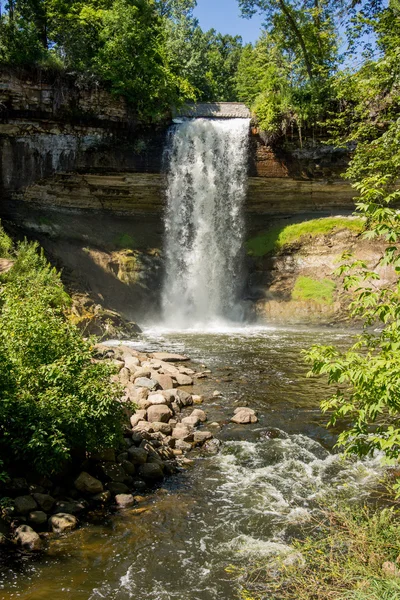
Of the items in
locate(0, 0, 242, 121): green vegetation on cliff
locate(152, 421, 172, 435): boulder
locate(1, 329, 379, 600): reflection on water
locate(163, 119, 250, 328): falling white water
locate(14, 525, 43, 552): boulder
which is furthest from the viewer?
locate(163, 119, 250, 328): falling white water

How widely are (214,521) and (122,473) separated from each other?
154 centimetres

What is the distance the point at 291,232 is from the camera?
1020 inches

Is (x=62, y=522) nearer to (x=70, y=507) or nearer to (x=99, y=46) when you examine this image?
(x=70, y=507)

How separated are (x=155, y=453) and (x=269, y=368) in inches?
265

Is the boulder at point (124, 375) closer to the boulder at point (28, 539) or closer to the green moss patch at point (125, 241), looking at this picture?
the boulder at point (28, 539)

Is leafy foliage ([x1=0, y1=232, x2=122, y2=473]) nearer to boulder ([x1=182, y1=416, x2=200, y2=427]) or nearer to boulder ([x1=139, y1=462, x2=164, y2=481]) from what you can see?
boulder ([x1=139, y1=462, x2=164, y2=481])

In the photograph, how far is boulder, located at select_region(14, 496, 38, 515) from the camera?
5.43m

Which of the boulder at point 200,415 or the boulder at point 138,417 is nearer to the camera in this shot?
the boulder at point 138,417

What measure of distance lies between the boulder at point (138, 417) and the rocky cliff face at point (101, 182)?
1260 centimetres

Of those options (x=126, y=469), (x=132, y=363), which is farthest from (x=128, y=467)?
(x=132, y=363)

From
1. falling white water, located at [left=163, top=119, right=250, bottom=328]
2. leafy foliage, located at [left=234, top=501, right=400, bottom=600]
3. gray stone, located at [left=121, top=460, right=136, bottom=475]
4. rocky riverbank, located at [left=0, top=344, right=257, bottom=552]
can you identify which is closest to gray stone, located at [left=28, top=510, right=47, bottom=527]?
rocky riverbank, located at [left=0, top=344, right=257, bottom=552]

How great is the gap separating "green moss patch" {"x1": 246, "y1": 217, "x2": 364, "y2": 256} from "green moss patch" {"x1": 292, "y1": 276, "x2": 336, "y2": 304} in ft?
8.83

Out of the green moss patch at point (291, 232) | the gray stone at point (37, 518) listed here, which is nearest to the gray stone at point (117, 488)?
the gray stone at point (37, 518)

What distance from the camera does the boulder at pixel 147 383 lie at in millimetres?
10461
